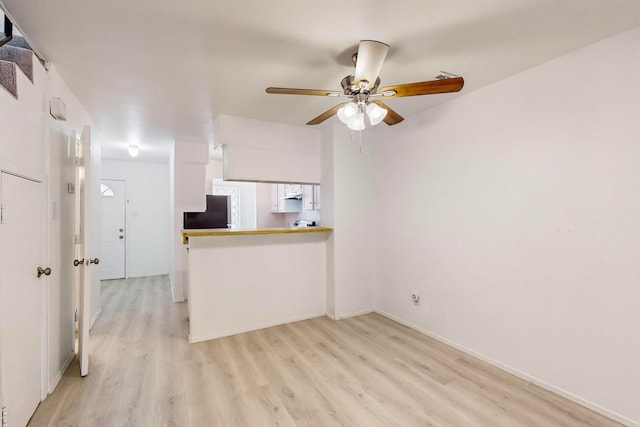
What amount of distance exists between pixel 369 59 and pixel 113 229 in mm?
5989

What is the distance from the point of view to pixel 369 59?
172 cm

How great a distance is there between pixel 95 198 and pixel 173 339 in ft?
6.91

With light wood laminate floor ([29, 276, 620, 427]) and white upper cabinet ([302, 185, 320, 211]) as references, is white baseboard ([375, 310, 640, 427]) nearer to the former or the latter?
light wood laminate floor ([29, 276, 620, 427])

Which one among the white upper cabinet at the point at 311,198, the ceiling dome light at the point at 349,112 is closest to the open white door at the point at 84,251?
the ceiling dome light at the point at 349,112

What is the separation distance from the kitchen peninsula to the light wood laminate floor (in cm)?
22

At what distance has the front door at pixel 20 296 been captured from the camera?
1498 mm

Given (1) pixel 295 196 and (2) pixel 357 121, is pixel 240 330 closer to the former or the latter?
(2) pixel 357 121

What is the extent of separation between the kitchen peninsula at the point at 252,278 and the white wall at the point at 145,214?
10.3 feet

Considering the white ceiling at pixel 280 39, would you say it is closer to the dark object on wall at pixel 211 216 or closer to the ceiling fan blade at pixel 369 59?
the ceiling fan blade at pixel 369 59

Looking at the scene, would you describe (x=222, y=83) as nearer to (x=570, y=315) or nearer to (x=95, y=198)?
(x=95, y=198)

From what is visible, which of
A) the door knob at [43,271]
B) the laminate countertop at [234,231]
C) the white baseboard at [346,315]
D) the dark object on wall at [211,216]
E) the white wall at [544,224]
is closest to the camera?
the white wall at [544,224]

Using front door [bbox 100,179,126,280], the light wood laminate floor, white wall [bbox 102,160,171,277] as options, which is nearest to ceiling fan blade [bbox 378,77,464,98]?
the light wood laminate floor

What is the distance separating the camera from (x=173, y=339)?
2.95 m

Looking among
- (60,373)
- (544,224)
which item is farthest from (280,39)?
(60,373)
